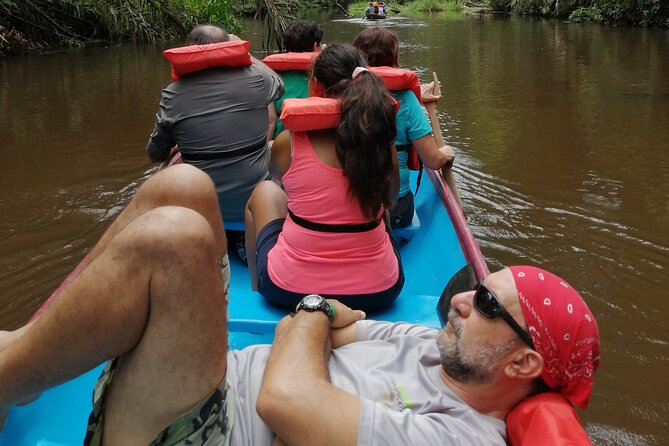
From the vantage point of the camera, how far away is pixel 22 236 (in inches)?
179

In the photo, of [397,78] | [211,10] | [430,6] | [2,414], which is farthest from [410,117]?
[430,6]

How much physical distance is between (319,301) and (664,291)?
9.47 ft

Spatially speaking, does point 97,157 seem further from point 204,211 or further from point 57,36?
point 57,36

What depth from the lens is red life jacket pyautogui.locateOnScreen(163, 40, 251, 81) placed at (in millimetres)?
2951

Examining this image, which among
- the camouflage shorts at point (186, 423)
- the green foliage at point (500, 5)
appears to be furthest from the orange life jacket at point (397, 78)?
the green foliage at point (500, 5)

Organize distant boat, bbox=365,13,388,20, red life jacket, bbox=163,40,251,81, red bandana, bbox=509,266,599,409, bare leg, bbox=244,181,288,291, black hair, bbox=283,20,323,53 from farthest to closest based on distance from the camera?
distant boat, bbox=365,13,388,20
black hair, bbox=283,20,323,53
red life jacket, bbox=163,40,251,81
bare leg, bbox=244,181,288,291
red bandana, bbox=509,266,599,409

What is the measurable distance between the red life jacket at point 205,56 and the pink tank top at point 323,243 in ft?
3.33

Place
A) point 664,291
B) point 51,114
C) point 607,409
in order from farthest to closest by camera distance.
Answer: point 51,114 → point 664,291 → point 607,409

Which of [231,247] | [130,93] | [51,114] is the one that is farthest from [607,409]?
[130,93]

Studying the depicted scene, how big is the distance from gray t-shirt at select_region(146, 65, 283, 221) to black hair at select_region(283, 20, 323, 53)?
104cm

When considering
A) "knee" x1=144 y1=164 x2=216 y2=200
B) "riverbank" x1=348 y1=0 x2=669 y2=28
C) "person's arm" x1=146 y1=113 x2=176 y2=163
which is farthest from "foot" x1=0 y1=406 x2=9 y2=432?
"riverbank" x1=348 y1=0 x2=669 y2=28

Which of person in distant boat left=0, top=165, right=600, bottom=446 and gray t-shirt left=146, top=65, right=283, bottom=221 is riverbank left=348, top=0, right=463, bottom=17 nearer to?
gray t-shirt left=146, top=65, right=283, bottom=221

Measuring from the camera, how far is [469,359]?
4.92ft

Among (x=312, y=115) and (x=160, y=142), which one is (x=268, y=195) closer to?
(x=312, y=115)
